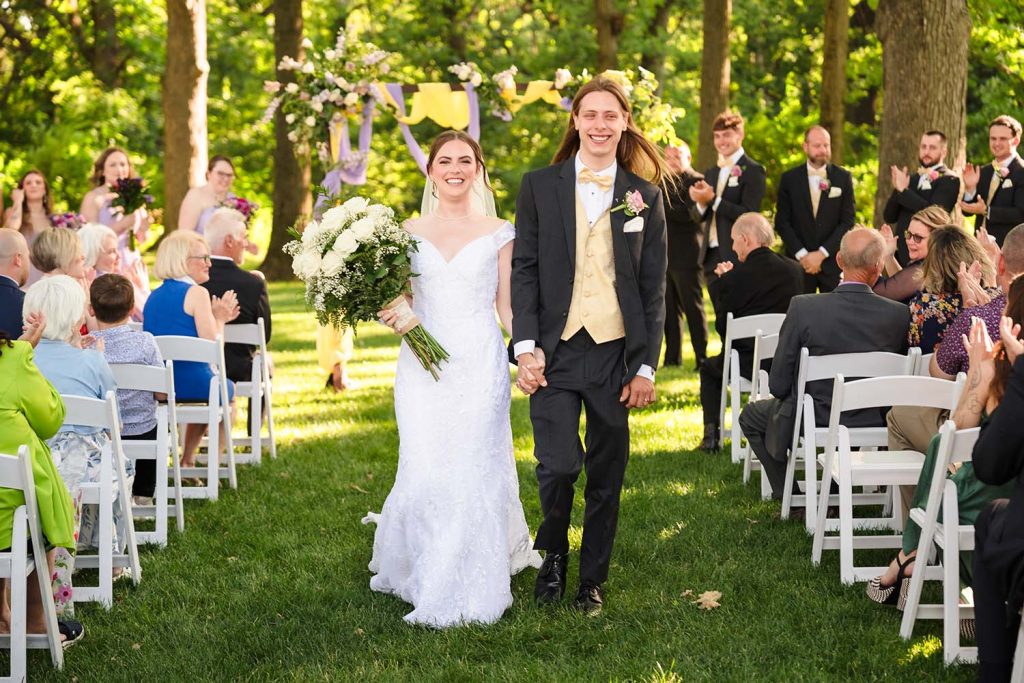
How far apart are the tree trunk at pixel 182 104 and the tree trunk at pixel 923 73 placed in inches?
358

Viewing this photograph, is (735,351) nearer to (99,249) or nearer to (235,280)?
(235,280)

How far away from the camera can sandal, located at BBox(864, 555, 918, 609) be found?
17.3 ft

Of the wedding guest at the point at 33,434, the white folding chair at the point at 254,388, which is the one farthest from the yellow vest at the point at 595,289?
the white folding chair at the point at 254,388

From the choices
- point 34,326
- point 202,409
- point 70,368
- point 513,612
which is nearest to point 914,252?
point 513,612

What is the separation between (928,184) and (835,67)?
32.0 ft

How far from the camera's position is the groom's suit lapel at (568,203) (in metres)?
5.19

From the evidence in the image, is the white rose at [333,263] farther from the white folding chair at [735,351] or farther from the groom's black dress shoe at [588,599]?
the white folding chair at [735,351]

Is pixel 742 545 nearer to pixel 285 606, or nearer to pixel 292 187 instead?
pixel 285 606

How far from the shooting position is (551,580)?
18.3 ft

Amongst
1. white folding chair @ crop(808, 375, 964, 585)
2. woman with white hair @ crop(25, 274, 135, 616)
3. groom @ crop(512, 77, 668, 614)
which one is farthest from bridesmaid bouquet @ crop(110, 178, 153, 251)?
white folding chair @ crop(808, 375, 964, 585)

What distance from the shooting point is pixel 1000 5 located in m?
16.7

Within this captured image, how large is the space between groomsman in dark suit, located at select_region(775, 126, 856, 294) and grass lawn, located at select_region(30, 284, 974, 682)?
12.3ft

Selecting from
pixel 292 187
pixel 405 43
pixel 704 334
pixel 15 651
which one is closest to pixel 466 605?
pixel 15 651

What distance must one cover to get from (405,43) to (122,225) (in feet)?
68.4
